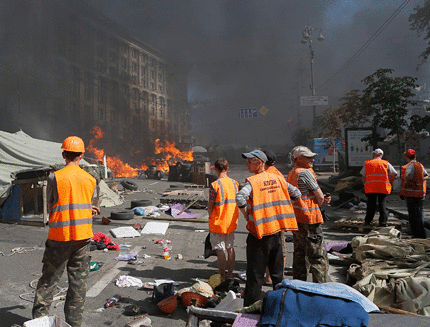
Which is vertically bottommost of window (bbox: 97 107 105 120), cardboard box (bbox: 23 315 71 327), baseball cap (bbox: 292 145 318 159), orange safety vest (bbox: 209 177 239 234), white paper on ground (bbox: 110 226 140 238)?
white paper on ground (bbox: 110 226 140 238)

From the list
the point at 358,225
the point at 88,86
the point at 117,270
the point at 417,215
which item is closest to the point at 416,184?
the point at 417,215

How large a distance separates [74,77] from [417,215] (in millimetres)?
36727

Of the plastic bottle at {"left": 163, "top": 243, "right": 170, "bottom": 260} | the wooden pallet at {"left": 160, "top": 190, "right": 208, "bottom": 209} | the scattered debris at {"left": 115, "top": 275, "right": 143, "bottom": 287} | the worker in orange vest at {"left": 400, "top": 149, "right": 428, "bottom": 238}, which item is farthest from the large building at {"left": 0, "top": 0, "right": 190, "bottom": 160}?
the worker in orange vest at {"left": 400, "top": 149, "right": 428, "bottom": 238}

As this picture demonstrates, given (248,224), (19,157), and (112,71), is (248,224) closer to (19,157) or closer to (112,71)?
(19,157)

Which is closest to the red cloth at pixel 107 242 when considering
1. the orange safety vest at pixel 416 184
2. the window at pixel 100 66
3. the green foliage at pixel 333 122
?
the orange safety vest at pixel 416 184

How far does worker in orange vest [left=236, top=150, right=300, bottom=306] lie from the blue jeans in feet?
15.5

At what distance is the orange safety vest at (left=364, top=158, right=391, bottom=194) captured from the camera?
7395mm

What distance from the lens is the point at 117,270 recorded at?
551 cm

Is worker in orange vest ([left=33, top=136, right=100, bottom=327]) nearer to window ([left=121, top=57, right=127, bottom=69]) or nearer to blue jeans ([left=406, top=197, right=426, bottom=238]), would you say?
blue jeans ([left=406, top=197, right=426, bottom=238])

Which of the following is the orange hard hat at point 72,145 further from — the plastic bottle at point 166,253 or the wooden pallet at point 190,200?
the wooden pallet at point 190,200

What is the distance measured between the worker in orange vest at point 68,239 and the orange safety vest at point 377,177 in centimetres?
642

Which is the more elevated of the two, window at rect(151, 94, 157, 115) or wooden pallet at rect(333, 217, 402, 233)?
window at rect(151, 94, 157, 115)

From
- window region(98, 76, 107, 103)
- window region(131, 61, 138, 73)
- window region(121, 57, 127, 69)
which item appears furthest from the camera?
window region(131, 61, 138, 73)

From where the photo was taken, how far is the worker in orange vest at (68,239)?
3.19 m
